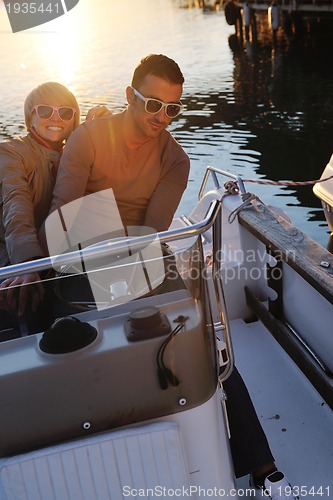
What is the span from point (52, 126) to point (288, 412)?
1849mm

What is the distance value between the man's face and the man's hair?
2cm

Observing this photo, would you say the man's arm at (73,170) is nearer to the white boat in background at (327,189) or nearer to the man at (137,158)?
the man at (137,158)

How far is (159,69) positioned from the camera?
244cm

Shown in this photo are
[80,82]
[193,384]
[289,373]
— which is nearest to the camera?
[193,384]

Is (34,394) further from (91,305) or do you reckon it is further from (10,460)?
(91,305)

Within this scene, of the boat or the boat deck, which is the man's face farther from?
the boat deck

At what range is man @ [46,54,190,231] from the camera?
2486mm

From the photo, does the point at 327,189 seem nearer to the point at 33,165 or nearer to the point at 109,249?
the point at 33,165

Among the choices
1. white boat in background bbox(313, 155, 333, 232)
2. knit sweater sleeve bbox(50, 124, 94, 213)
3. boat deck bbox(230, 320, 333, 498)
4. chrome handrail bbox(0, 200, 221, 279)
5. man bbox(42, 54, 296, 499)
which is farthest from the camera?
white boat in background bbox(313, 155, 333, 232)

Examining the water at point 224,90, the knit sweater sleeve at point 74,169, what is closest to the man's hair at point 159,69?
the knit sweater sleeve at point 74,169

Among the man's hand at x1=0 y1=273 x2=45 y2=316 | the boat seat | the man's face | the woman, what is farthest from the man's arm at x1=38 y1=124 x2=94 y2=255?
the boat seat

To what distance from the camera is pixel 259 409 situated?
277cm

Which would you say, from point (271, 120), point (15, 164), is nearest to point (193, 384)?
point (15, 164)

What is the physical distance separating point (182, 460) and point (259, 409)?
1.21 meters
